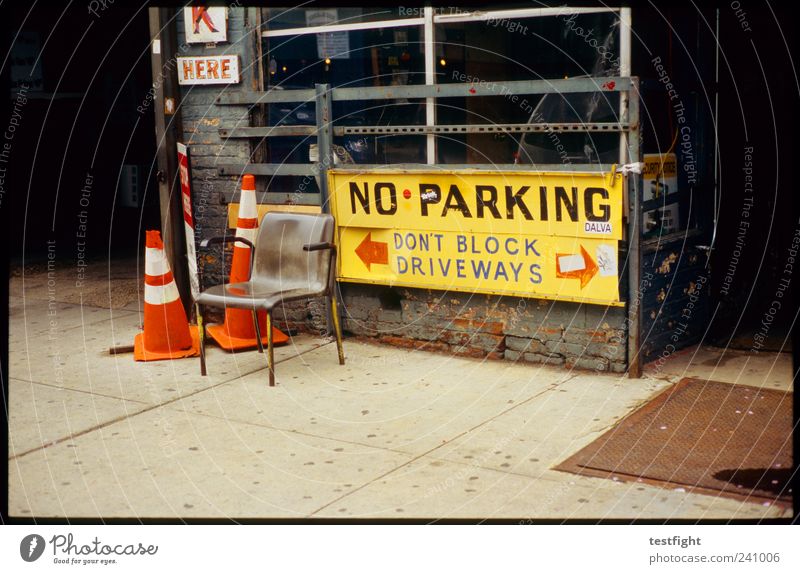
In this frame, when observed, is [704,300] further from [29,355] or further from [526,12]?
[29,355]

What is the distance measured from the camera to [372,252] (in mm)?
6676

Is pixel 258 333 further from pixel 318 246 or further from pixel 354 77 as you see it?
pixel 354 77

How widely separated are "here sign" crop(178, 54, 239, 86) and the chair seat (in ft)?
5.40

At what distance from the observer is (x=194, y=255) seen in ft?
22.4

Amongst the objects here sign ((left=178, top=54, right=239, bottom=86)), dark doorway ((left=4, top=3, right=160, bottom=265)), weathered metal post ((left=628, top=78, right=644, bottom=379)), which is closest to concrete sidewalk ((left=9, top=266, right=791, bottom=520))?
weathered metal post ((left=628, top=78, right=644, bottom=379))

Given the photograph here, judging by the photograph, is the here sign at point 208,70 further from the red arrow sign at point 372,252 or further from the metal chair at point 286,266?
the red arrow sign at point 372,252

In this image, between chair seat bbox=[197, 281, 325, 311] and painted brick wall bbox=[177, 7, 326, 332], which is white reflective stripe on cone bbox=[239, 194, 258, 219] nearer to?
painted brick wall bbox=[177, 7, 326, 332]

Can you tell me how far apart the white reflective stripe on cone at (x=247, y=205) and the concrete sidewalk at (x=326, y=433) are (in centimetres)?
95

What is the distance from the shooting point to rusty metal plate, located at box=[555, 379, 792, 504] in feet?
14.1

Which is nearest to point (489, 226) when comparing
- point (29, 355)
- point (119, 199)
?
point (29, 355)

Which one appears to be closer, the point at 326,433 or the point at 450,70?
the point at 326,433

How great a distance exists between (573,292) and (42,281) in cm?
577

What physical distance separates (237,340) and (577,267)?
94.1 inches

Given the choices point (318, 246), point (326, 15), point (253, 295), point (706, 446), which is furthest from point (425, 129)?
point (706, 446)
